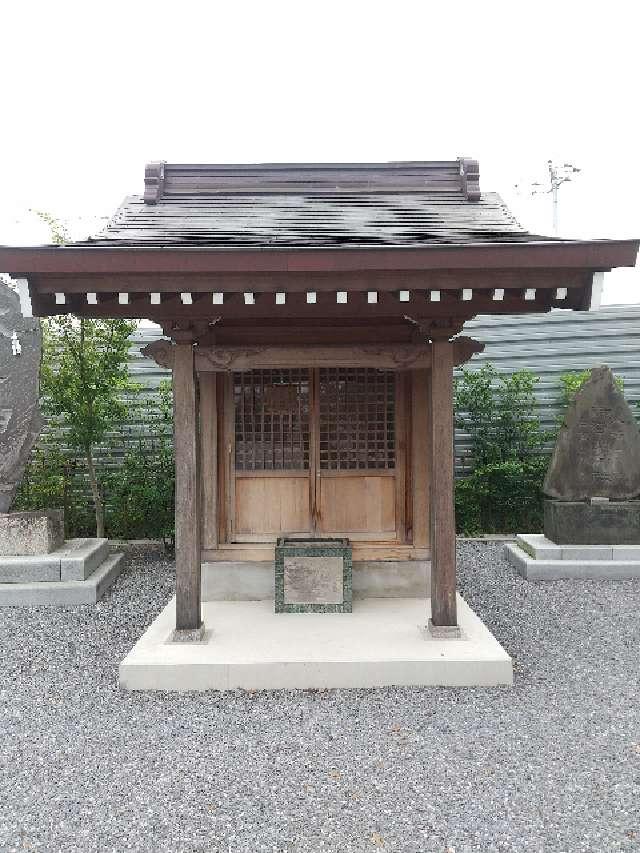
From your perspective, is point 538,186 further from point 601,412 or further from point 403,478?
point 403,478

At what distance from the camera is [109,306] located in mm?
4066

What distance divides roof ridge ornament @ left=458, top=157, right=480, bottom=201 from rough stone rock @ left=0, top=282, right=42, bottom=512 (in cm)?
430

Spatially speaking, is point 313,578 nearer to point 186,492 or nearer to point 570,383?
point 186,492

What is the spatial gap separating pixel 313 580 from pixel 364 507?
0.77 meters

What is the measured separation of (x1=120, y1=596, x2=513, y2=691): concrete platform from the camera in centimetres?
376

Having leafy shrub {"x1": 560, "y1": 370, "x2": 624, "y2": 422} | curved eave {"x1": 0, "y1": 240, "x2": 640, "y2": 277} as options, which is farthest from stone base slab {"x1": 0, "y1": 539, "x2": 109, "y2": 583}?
leafy shrub {"x1": 560, "y1": 370, "x2": 624, "y2": 422}

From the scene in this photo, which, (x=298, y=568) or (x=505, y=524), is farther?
(x=505, y=524)

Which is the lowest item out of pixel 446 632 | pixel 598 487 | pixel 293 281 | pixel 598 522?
pixel 446 632

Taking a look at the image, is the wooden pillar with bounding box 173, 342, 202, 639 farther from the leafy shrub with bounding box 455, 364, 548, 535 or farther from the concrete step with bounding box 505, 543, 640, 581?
the leafy shrub with bounding box 455, 364, 548, 535

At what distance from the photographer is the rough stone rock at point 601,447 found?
21.6 ft

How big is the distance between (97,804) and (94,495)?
5144 mm

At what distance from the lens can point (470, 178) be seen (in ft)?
17.8

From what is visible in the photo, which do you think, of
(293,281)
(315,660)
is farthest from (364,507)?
(293,281)

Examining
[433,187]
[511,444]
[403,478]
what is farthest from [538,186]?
[403,478]
